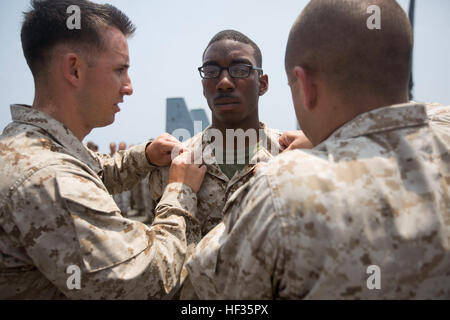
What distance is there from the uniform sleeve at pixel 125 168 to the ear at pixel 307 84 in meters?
1.75

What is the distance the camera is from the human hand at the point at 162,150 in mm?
2809

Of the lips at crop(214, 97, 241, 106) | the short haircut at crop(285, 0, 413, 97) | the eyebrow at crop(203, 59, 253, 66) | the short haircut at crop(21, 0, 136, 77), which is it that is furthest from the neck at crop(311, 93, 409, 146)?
the short haircut at crop(21, 0, 136, 77)

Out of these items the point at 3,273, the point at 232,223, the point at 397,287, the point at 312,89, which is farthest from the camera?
the point at 3,273

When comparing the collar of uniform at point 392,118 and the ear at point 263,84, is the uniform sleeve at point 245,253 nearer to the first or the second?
the collar of uniform at point 392,118

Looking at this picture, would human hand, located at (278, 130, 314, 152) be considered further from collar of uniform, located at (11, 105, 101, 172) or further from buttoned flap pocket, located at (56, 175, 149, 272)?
collar of uniform, located at (11, 105, 101, 172)

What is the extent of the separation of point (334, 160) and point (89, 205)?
1.24 meters

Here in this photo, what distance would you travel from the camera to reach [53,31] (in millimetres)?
2213

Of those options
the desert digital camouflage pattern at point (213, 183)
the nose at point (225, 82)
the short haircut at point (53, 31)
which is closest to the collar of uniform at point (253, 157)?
the desert digital camouflage pattern at point (213, 183)

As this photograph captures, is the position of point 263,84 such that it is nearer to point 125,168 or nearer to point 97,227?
point 125,168

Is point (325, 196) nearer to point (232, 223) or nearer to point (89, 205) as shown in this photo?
point (232, 223)

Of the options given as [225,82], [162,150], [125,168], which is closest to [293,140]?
[225,82]

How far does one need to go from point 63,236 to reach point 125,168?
1414 millimetres

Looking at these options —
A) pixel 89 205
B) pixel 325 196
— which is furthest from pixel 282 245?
pixel 89 205
